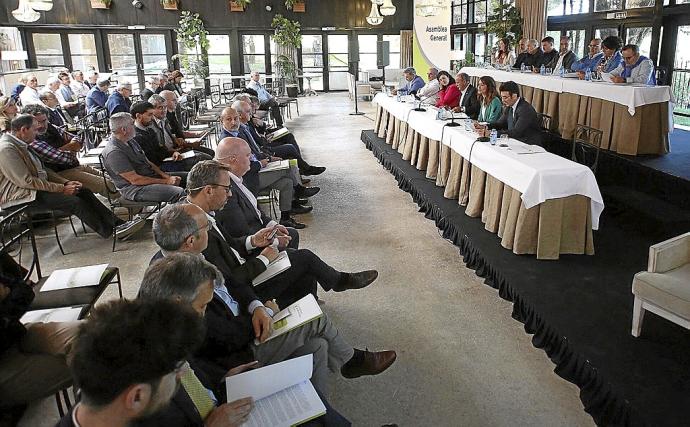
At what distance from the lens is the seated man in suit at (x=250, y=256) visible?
8.73 ft

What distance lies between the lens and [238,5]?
15.9 metres

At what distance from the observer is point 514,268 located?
3596mm

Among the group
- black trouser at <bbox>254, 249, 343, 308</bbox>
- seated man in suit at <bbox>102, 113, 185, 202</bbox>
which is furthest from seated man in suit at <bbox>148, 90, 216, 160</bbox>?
black trouser at <bbox>254, 249, 343, 308</bbox>

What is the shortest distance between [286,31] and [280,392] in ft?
51.0

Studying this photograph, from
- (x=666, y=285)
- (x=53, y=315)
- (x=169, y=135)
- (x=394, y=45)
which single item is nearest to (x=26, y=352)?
(x=53, y=315)

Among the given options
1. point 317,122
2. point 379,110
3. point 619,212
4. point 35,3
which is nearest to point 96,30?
point 35,3

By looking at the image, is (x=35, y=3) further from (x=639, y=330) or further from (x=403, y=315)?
(x=639, y=330)

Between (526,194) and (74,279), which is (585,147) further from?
(74,279)

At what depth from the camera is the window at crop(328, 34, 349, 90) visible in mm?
17562

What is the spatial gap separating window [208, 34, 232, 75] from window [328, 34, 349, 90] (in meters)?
3.36

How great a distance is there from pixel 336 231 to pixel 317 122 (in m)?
7.07

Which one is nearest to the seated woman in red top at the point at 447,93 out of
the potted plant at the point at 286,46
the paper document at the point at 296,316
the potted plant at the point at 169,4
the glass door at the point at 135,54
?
the paper document at the point at 296,316

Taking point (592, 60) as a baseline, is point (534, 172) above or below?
below

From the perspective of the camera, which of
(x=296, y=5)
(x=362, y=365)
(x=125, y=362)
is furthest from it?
(x=296, y=5)
